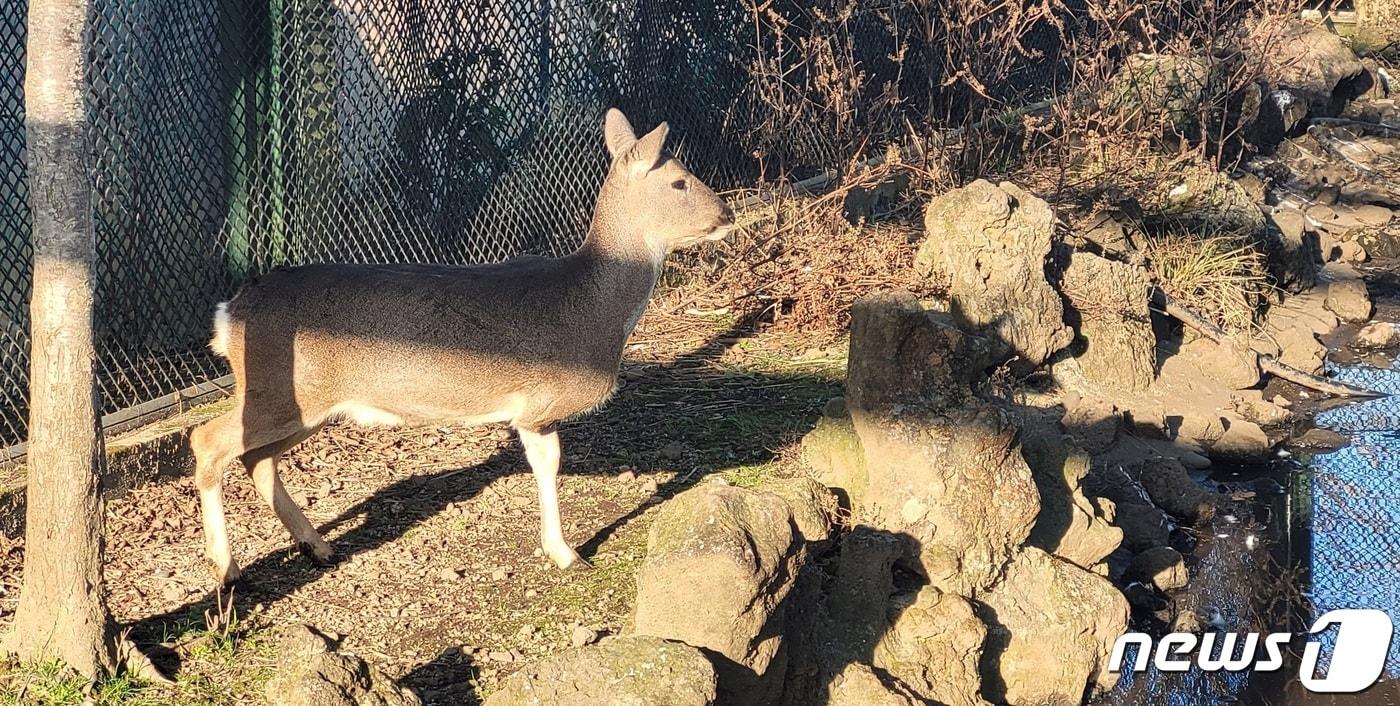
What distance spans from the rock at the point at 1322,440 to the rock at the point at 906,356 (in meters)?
3.39

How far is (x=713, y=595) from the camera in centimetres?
465

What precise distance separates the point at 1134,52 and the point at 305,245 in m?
7.42

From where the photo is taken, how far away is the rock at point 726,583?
184 inches

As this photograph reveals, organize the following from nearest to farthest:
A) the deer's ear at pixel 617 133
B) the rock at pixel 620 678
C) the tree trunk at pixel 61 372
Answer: the rock at pixel 620 678
the tree trunk at pixel 61 372
the deer's ear at pixel 617 133

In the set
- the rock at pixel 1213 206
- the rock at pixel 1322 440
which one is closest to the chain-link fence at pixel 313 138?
the rock at pixel 1213 206

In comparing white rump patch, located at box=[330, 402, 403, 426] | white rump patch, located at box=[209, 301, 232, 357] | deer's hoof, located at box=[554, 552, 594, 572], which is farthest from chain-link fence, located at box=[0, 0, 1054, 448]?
deer's hoof, located at box=[554, 552, 594, 572]

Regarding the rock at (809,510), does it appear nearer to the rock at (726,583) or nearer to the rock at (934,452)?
the rock at (934,452)

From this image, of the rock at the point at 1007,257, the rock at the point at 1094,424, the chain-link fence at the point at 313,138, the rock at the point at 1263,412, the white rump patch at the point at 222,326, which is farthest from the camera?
the rock at the point at 1263,412

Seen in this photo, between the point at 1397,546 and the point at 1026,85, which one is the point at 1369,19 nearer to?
the point at 1026,85

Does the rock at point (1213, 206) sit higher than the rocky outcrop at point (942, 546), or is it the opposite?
the rocky outcrop at point (942, 546)

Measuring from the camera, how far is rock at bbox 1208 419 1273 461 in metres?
Answer: 8.31

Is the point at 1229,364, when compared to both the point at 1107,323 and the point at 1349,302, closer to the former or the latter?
the point at 1107,323

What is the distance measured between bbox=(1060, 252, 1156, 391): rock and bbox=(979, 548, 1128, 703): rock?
2.88 m

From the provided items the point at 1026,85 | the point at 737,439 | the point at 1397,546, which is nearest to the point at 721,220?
the point at 737,439
